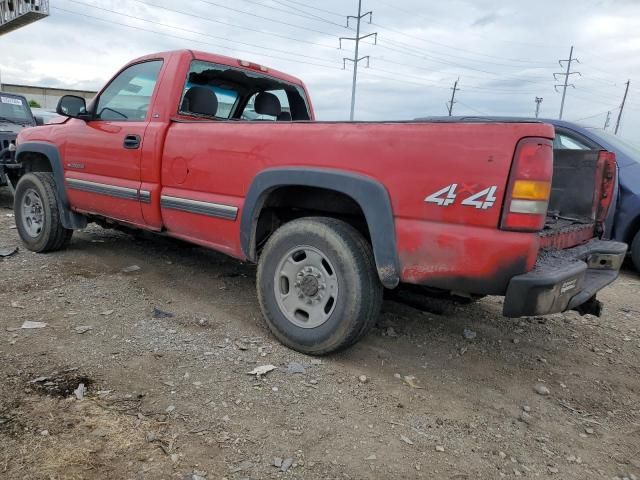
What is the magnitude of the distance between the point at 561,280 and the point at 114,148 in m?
3.48

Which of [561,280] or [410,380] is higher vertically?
[561,280]

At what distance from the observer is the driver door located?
388cm

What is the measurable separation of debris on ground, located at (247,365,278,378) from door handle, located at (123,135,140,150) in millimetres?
2073

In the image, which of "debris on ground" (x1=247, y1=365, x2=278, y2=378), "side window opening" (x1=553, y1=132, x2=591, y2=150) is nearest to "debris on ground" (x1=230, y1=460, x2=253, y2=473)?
"debris on ground" (x1=247, y1=365, x2=278, y2=378)

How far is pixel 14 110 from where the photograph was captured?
9.38 meters

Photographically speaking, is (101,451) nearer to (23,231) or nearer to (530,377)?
(530,377)

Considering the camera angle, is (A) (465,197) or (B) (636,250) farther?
(B) (636,250)

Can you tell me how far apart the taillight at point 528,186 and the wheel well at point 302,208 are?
926 mm

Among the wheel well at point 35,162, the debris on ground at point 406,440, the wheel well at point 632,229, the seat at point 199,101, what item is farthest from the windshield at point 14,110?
the wheel well at point 632,229

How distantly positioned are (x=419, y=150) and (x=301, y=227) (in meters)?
0.90

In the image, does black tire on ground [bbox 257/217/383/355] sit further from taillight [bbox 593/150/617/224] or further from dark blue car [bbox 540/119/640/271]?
dark blue car [bbox 540/119/640/271]

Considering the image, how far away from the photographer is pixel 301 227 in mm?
2934

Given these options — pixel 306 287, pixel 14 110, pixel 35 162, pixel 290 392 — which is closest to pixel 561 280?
pixel 306 287

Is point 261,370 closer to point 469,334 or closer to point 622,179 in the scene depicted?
point 469,334
